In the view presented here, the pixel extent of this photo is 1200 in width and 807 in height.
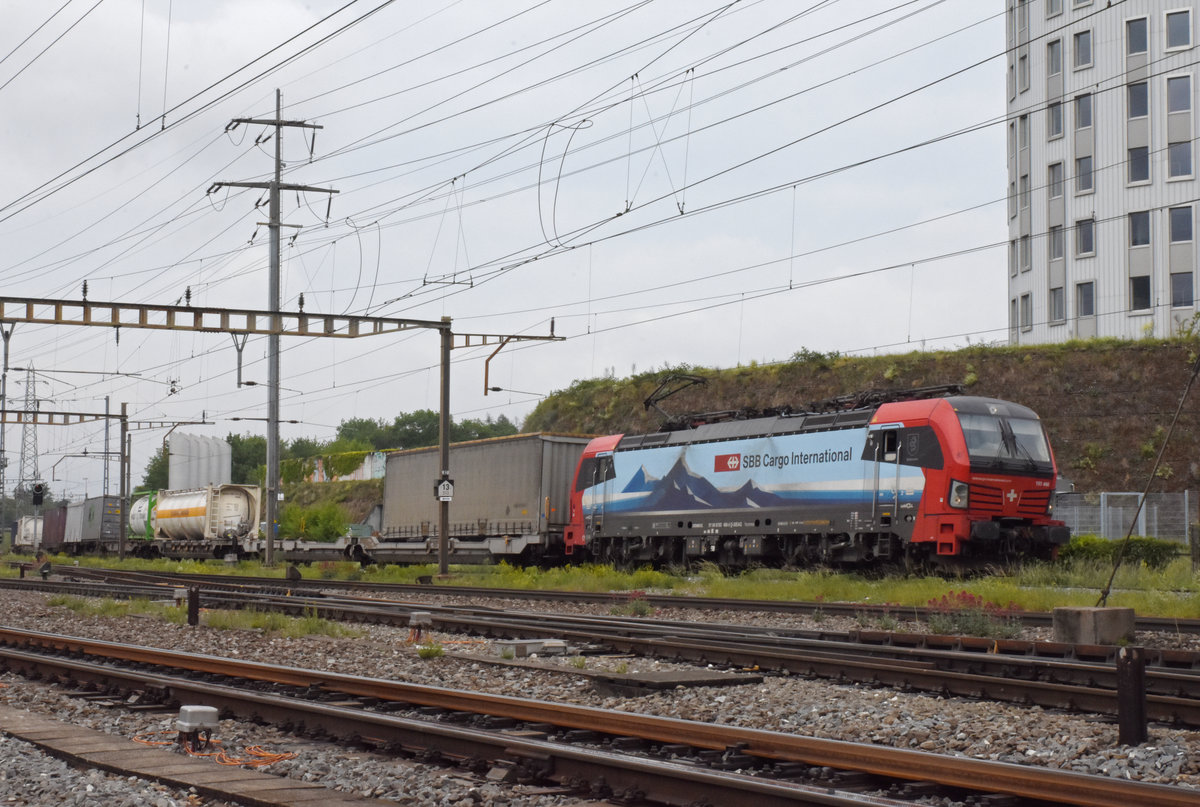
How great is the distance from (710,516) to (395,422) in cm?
10554

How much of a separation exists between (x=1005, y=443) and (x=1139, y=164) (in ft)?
110

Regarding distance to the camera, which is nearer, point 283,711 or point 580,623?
point 283,711

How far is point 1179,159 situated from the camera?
49.2m

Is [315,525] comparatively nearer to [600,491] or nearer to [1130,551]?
[600,491]

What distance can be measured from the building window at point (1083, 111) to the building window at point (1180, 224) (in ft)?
18.8

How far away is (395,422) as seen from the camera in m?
130

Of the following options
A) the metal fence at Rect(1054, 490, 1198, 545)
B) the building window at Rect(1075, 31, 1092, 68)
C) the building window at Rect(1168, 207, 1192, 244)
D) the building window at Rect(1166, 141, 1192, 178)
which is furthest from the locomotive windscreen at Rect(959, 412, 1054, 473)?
the building window at Rect(1075, 31, 1092, 68)

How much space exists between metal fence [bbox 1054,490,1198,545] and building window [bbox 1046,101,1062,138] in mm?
23043

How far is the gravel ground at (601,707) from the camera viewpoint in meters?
6.61

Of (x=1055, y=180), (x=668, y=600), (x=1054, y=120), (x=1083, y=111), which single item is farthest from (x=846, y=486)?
(x=1054, y=120)

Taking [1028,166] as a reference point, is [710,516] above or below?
below

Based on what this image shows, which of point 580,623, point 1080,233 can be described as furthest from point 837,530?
point 1080,233

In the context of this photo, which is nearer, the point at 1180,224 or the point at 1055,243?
the point at 1180,224

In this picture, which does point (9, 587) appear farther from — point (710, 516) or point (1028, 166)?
point (1028, 166)
